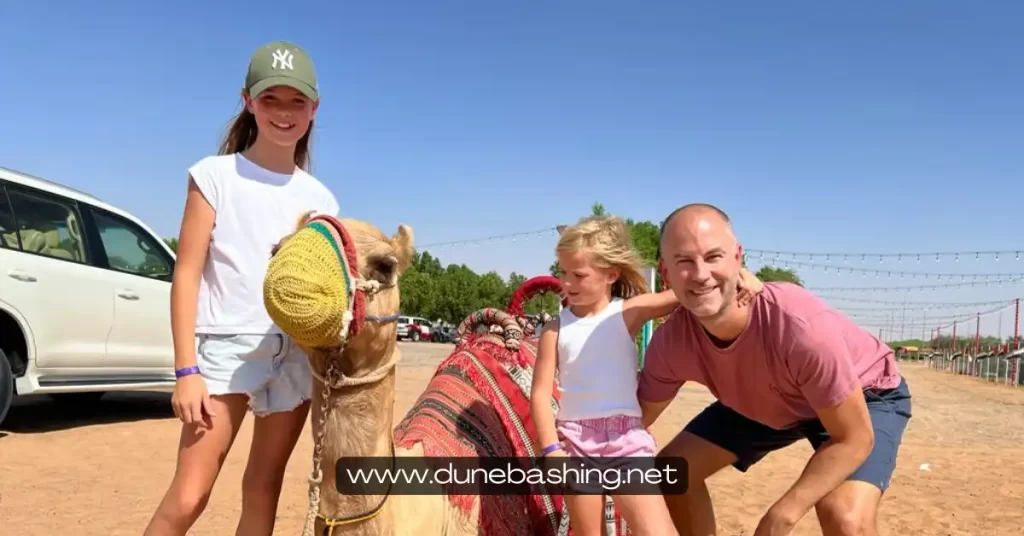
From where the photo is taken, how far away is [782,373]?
2775 millimetres

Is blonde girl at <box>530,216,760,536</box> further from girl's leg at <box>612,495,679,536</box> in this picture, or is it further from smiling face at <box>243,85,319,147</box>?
smiling face at <box>243,85,319,147</box>

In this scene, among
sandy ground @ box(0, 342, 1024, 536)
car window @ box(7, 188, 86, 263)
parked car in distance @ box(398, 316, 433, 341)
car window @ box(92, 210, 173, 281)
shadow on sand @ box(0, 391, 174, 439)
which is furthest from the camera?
parked car in distance @ box(398, 316, 433, 341)

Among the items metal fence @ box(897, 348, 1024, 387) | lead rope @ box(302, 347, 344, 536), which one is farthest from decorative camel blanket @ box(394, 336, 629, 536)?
metal fence @ box(897, 348, 1024, 387)

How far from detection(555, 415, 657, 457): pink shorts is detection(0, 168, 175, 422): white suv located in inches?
220

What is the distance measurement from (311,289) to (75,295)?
19.8ft

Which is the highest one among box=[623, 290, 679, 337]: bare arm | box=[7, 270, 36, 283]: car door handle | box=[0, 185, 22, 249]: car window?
box=[0, 185, 22, 249]: car window

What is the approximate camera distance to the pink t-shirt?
2637 millimetres

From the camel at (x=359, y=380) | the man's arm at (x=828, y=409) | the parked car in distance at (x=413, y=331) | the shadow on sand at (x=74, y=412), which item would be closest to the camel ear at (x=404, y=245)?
the camel at (x=359, y=380)

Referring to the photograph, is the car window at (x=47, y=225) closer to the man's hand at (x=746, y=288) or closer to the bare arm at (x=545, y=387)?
the bare arm at (x=545, y=387)

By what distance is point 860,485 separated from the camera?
9.28 feet

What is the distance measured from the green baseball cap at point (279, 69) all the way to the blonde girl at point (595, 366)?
1.17 metres

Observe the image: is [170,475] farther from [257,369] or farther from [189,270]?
[189,270]

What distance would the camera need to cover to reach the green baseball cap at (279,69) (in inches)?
101

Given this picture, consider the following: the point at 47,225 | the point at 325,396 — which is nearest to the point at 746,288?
the point at 325,396
